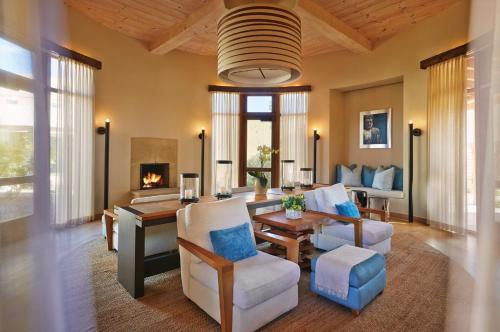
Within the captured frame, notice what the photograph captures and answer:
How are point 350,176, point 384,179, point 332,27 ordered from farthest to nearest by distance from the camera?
point 350,176, point 384,179, point 332,27

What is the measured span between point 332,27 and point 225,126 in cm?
340

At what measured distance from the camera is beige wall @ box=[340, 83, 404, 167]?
5887mm

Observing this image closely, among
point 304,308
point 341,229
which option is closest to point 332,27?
point 341,229

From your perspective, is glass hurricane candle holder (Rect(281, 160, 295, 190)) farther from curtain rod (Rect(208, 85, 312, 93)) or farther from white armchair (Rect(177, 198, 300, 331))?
curtain rod (Rect(208, 85, 312, 93))

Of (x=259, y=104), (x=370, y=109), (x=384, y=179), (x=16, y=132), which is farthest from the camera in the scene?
(x=259, y=104)

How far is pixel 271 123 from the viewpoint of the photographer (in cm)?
712

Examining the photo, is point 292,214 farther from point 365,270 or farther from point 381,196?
point 381,196

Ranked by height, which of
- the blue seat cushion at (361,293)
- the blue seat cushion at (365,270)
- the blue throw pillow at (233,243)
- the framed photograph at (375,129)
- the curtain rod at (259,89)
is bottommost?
the blue seat cushion at (361,293)

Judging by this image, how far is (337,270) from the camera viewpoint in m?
2.21

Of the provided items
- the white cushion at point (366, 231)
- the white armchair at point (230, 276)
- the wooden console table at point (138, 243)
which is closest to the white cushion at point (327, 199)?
the white cushion at point (366, 231)

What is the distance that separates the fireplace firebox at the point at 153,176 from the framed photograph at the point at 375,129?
4.85m

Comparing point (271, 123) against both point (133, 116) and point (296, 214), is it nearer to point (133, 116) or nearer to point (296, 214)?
point (133, 116)

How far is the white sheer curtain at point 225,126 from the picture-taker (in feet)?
22.6

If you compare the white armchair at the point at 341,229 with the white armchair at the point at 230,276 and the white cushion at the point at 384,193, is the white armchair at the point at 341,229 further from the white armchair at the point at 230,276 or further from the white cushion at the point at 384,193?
the white cushion at the point at 384,193
